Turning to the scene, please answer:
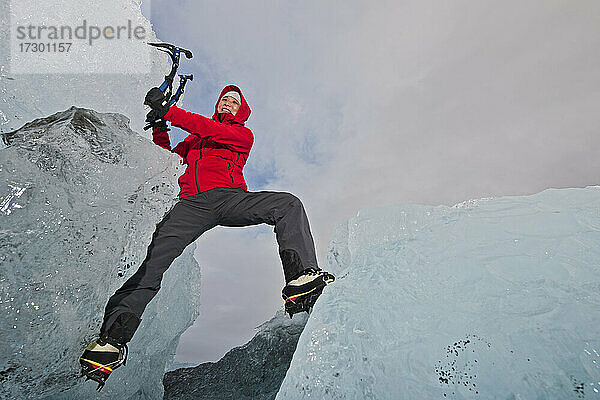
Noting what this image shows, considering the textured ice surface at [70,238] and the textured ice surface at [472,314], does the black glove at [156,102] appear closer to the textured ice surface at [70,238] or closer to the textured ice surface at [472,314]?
the textured ice surface at [70,238]

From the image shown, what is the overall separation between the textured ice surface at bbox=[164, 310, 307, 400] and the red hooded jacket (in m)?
2.32

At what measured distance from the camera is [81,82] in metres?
3.92

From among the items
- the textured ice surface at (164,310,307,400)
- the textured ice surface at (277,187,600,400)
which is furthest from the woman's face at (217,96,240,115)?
the textured ice surface at (164,310,307,400)

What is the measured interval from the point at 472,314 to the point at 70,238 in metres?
2.83

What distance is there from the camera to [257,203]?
312 centimetres

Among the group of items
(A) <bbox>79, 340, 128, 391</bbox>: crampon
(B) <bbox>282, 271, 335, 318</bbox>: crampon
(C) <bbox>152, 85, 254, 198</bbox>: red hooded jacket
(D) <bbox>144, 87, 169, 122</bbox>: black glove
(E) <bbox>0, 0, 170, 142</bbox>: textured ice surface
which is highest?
(E) <bbox>0, 0, 170, 142</bbox>: textured ice surface

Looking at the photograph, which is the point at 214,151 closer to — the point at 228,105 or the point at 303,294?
the point at 228,105

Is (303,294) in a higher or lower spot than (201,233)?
lower

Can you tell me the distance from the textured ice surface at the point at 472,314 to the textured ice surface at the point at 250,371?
2650mm

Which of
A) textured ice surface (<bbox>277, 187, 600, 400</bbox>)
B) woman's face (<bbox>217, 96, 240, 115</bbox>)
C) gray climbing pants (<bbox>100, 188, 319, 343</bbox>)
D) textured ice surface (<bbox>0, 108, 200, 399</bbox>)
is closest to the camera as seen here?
textured ice surface (<bbox>277, 187, 600, 400</bbox>)

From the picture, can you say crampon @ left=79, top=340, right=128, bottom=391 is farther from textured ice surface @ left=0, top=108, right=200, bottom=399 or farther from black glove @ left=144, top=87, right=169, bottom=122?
black glove @ left=144, top=87, right=169, bottom=122

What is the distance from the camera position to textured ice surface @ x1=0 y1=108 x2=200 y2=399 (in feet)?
9.47

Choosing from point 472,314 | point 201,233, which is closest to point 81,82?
point 201,233

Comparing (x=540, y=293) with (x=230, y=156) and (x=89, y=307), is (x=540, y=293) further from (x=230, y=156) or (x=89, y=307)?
(x=89, y=307)
